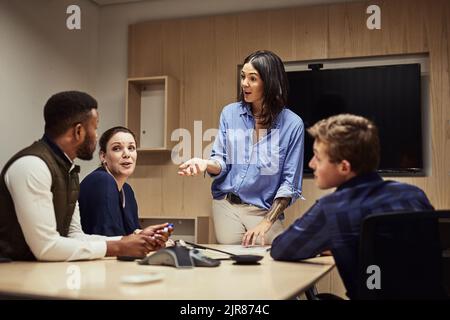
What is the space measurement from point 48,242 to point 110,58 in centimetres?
305

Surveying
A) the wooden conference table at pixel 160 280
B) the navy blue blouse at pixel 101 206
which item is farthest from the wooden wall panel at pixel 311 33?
the wooden conference table at pixel 160 280

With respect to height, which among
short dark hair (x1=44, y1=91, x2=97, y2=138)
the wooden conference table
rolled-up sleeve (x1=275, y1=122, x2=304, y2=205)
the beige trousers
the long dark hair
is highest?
the long dark hair

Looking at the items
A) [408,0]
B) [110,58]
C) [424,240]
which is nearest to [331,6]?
[408,0]

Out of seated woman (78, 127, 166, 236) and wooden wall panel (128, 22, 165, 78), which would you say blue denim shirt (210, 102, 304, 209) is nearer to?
seated woman (78, 127, 166, 236)

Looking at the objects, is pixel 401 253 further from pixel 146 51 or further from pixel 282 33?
pixel 146 51

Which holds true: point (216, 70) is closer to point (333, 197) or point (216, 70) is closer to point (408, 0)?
point (408, 0)

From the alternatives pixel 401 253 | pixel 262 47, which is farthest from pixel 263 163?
pixel 262 47

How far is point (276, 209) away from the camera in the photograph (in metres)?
2.09

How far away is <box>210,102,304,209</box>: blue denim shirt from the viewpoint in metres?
2.19

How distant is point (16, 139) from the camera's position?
131 inches

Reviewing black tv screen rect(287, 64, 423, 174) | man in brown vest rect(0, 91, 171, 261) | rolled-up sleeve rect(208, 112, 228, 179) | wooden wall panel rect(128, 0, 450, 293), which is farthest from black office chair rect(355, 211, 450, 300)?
black tv screen rect(287, 64, 423, 174)

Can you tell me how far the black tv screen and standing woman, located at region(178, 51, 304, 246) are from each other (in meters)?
1.30

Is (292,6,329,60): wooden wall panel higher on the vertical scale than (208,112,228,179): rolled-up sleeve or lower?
higher

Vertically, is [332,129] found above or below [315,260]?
above
